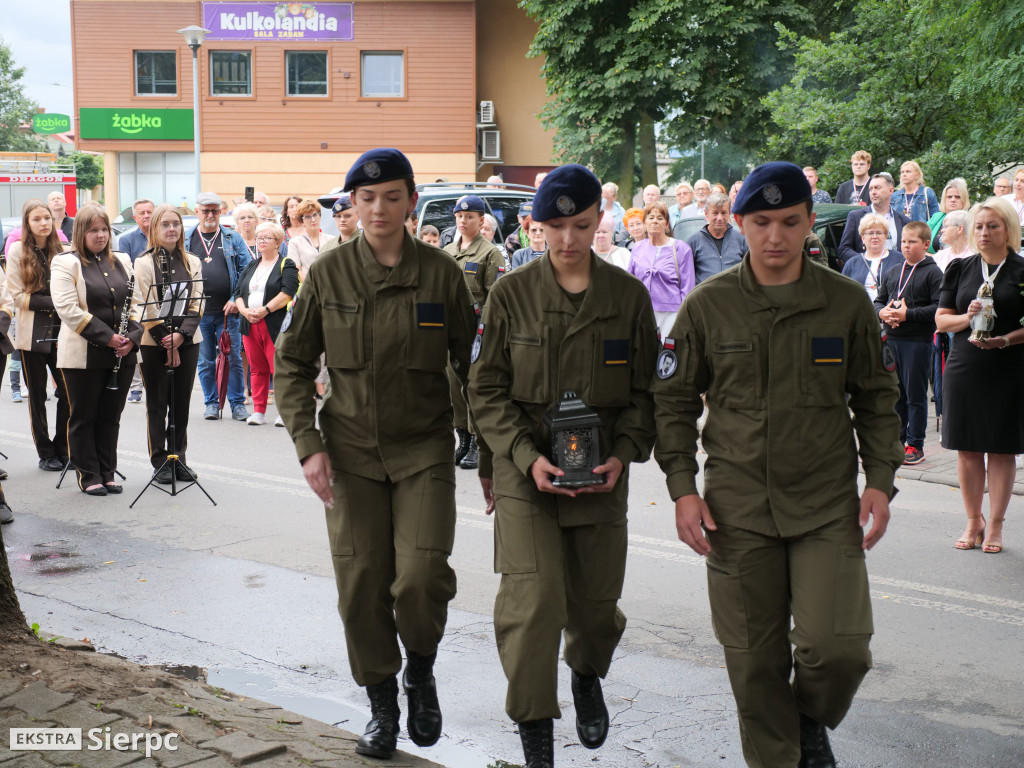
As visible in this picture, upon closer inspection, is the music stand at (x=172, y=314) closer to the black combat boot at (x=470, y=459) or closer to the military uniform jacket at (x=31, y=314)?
the military uniform jacket at (x=31, y=314)

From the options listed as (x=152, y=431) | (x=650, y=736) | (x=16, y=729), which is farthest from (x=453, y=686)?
(x=152, y=431)

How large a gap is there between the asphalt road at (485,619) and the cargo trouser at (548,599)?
1.61 ft

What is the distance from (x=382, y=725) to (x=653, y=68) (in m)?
27.6

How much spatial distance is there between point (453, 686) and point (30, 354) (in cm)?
648

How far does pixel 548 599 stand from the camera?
379 cm

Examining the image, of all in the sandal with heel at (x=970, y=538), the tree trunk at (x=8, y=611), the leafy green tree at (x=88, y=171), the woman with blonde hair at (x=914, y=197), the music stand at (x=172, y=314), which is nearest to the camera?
the tree trunk at (x=8, y=611)

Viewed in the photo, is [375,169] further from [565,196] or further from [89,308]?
[89,308]

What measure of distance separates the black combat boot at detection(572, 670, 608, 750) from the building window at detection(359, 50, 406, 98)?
36253 millimetres

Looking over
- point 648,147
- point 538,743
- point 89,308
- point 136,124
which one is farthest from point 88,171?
point 538,743

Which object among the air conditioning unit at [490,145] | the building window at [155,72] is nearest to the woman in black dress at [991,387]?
the air conditioning unit at [490,145]

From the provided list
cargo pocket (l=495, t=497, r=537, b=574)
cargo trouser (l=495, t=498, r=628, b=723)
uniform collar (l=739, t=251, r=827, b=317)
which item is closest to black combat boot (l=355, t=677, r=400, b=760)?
cargo trouser (l=495, t=498, r=628, b=723)

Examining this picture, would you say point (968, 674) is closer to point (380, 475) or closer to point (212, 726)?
point (380, 475)

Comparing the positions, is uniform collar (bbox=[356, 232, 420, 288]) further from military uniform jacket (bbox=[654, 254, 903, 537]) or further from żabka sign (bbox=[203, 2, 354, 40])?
żabka sign (bbox=[203, 2, 354, 40])

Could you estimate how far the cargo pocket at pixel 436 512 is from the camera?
4.05 metres
